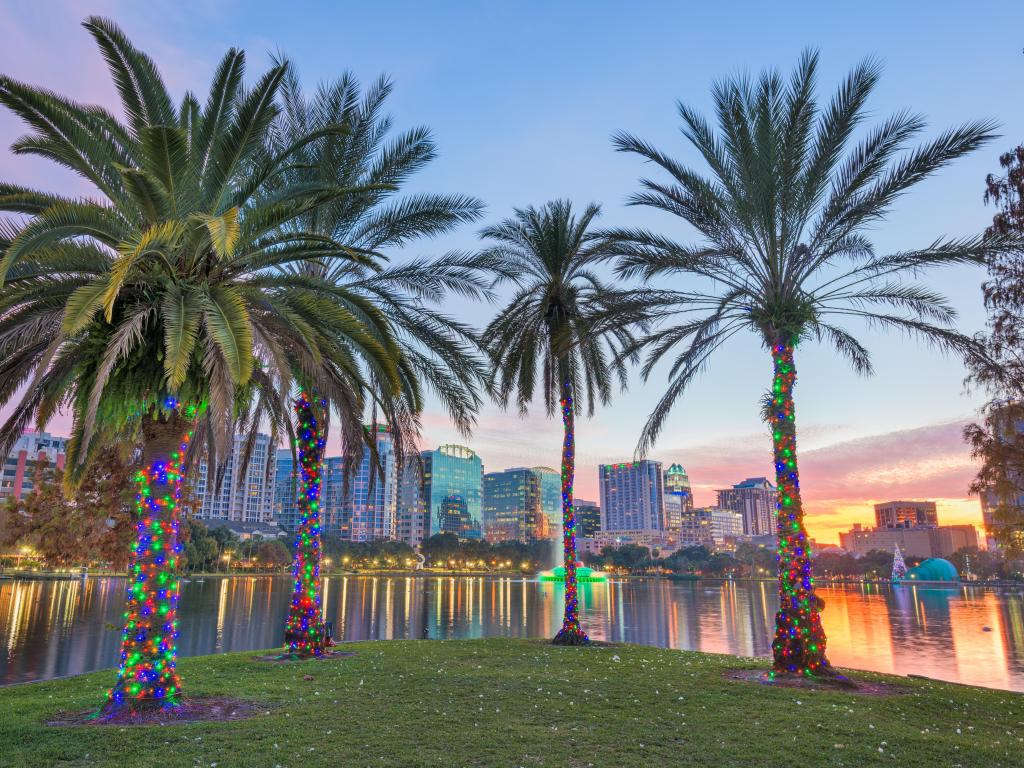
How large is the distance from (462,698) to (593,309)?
12939 millimetres

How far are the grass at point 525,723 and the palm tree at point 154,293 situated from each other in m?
1.91

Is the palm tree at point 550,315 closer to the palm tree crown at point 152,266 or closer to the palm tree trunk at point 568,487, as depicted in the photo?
the palm tree trunk at point 568,487

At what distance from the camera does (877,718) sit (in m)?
9.15

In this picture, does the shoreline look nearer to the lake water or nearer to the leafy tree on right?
the lake water

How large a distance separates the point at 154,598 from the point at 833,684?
460 inches

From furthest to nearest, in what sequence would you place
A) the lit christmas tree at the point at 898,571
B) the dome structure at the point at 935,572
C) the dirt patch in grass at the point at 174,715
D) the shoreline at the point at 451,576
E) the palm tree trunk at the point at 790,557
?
the lit christmas tree at the point at 898,571 < the dome structure at the point at 935,572 < the shoreline at the point at 451,576 < the palm tree trunk at the point at 790,557 < the dirt patch in grass at the point at 174,715

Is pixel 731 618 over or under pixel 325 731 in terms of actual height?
under

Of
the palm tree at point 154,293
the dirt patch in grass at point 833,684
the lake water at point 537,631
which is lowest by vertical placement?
the lake water at point 537,631

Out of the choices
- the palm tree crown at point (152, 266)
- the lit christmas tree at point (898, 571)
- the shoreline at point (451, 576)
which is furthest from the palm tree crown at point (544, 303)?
the lit christmas tree at point (898, 571)

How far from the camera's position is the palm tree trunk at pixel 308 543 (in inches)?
590

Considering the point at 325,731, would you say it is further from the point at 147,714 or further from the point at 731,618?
the point at 731,618

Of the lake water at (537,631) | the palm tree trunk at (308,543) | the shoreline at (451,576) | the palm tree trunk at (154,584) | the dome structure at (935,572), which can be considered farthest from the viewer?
the dome structure at (935,572)

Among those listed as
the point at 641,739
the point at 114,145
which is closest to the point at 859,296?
the point at 641,739

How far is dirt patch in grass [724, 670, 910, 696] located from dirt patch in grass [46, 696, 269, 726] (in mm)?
8503
